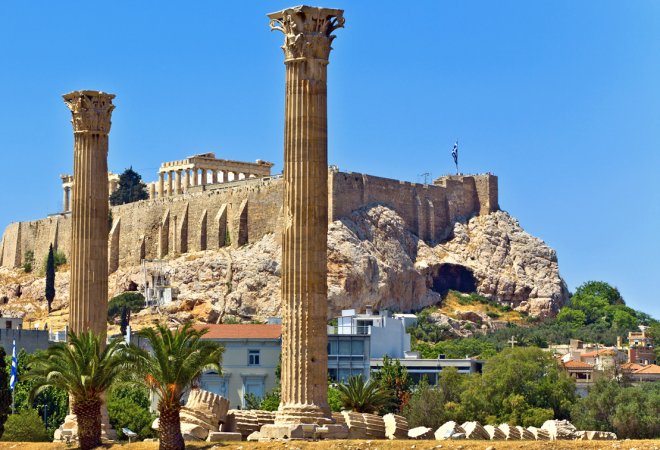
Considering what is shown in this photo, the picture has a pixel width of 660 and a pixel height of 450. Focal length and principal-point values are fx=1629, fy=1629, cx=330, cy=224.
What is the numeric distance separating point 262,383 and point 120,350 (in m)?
31.1

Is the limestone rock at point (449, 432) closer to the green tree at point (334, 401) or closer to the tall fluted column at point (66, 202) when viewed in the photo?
the green tree at point (334, 401)

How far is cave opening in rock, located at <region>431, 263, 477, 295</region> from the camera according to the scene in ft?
388

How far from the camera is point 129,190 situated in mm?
136875

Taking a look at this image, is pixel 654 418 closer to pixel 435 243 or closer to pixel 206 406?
pixel 206 406

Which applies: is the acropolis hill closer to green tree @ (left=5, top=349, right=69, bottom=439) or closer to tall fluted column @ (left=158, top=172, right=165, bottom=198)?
tall fluted column @ (left=158, top=172, right=165, bottom=198)

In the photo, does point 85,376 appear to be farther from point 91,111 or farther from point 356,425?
point 91,111

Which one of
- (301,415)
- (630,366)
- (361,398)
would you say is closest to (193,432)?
(301,415)

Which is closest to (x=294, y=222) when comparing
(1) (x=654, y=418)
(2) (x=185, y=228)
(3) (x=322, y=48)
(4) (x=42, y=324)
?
(3) (x=322, y=48)

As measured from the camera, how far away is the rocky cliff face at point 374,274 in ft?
351

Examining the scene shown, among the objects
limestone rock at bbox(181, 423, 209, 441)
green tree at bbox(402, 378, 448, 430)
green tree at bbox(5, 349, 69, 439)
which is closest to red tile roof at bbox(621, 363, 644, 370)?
green tree at bbox(402, 378, 448, 430)

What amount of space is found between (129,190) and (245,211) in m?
24.5

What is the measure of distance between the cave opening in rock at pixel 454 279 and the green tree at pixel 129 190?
98.6 ft

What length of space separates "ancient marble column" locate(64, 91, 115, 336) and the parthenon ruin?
308 feet

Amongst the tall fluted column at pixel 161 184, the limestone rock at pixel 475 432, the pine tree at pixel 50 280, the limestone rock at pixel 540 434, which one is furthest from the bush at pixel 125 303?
the limestone rock at pixel 475 432
